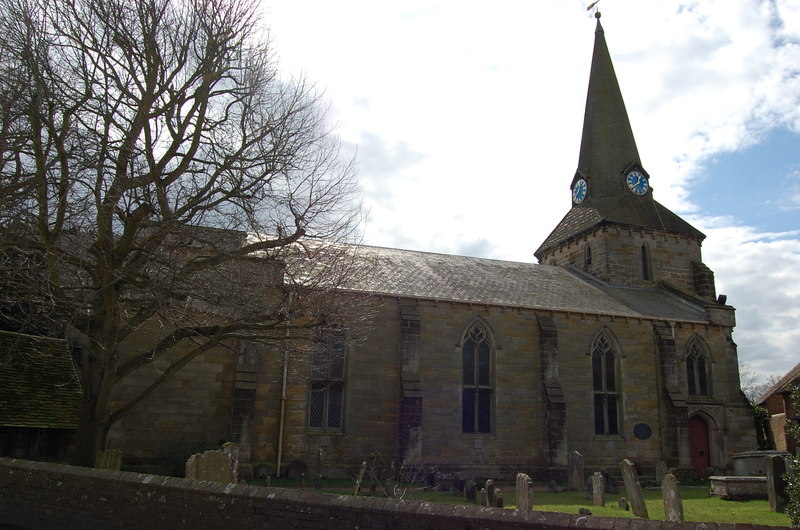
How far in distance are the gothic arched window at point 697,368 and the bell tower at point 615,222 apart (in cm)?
431

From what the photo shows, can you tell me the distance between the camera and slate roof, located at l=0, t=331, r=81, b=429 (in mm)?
13055

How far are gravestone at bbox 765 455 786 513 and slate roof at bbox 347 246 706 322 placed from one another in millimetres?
9146

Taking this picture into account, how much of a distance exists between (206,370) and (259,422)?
2.28 m

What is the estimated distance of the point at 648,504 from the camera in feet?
55.9

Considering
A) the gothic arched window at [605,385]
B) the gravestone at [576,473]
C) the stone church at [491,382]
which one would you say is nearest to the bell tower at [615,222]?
the stone church at [491,382]

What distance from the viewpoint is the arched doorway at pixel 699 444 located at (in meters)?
25.1

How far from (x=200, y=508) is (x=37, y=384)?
27.9ft

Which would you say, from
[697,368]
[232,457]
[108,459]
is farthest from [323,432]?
[697,368]

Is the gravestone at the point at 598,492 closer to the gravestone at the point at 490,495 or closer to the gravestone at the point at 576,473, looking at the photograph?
the gravestone at the point at 576,473

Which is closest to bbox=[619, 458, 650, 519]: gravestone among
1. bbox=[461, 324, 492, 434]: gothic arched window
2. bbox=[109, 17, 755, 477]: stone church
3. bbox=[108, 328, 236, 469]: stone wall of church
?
bbox=[109, 17, 755, 477]: stone church

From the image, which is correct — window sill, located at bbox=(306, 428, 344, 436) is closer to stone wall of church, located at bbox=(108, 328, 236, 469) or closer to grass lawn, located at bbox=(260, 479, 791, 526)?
grass lawn, located at bbox=(260, 479, 791, 526)

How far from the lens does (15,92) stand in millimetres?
10336

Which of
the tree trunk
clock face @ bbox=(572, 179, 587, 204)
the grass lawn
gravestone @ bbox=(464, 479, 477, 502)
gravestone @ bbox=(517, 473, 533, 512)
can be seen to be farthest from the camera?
clock face @ bbox=(572, 179, 587, 204)

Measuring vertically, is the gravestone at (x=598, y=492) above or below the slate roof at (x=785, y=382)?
below
